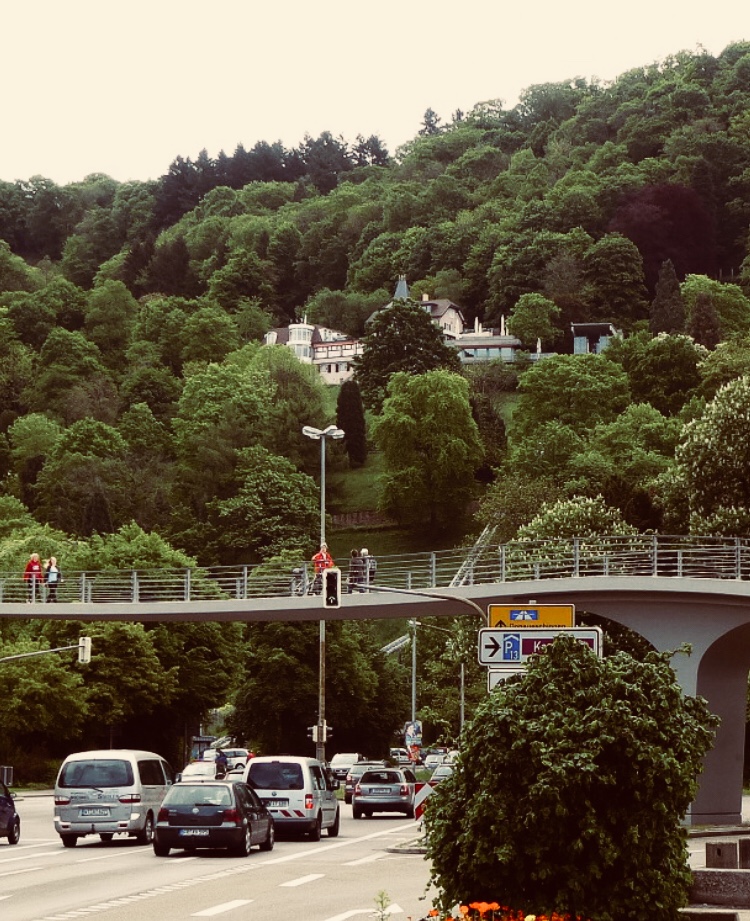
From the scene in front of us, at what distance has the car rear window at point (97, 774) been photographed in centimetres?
3303

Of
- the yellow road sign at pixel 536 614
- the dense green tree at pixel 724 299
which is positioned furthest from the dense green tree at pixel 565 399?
the yellow road sign at pixel 536 614

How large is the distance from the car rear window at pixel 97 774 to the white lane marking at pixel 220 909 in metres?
12.5

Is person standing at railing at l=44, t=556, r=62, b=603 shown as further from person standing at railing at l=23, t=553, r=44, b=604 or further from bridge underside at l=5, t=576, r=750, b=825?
bridge underside at l=5, t=576, r=750, b=825

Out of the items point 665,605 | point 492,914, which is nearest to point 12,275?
point 665,605

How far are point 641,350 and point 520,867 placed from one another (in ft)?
435

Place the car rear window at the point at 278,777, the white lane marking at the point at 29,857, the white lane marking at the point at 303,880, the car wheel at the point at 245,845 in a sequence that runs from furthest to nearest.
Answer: the car rear window at the point at 278,777 < the car wheel at the point at 245,845 < the white lane marking at the point at 29,857 < the white lane marking at the point at 303,880

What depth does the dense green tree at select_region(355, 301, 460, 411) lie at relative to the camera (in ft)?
488

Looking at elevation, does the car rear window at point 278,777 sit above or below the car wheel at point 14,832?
above

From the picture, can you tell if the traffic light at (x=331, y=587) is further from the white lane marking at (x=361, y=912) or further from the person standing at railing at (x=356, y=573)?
the white lane marking at (x=361, y=912)

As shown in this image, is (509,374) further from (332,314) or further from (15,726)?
(15,726)

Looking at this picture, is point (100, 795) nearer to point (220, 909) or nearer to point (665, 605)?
point (220, 909)

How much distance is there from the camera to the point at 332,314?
194 meters

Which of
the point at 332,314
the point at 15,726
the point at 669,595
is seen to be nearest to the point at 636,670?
the point at 669,595

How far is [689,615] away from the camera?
43.9 m
